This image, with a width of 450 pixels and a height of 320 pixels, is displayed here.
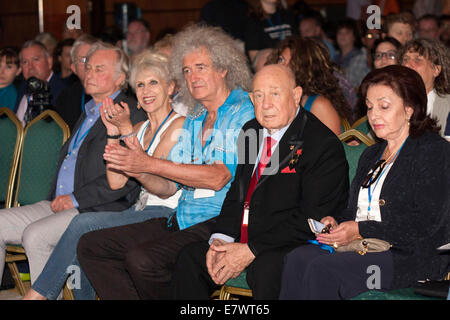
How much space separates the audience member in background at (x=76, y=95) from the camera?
436 centimetres

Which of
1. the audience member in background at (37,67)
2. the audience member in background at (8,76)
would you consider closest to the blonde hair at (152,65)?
the audience member in background at (37,67)

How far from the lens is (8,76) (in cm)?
537

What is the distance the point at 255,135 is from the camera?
2779mm

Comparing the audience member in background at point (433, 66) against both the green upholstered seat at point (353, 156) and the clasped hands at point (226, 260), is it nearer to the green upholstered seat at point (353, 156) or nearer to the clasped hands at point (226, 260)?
the green upholstered seat at point (353, 156)

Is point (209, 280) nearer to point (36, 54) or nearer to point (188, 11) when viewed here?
point (36, 54)

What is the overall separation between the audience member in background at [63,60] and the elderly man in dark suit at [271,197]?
3387mm

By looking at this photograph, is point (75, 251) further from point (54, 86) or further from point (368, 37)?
point (368, 37)

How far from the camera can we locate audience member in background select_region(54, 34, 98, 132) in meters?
4.36

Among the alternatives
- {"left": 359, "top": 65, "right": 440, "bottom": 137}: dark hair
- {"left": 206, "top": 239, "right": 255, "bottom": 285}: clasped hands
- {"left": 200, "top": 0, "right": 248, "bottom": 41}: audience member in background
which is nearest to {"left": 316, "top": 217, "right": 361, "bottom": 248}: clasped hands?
{"left": 206, "top": 239, "right": 255, "bottom": 285}: clasped hands

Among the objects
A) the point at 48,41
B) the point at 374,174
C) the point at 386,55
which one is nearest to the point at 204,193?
the point at 374,174

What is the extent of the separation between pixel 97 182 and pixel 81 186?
0.16m

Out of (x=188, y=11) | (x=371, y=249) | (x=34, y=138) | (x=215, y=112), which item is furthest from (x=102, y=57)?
(x=188, y=11)

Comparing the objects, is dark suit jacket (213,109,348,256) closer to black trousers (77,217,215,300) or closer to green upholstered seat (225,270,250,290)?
green upholstered seat (225,270,250,290)

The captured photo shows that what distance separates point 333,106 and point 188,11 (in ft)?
25.1
